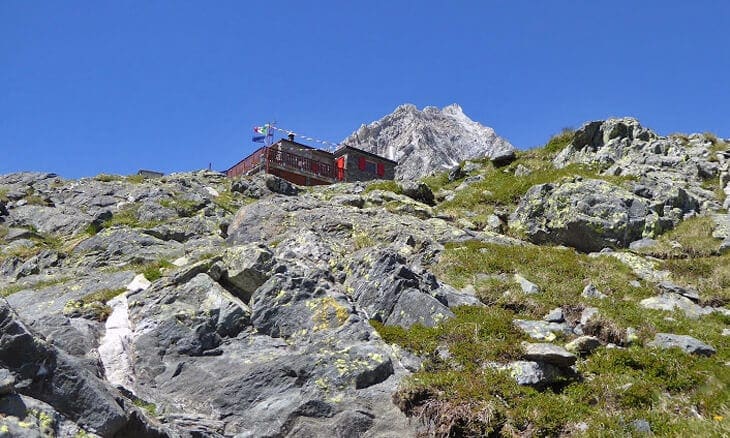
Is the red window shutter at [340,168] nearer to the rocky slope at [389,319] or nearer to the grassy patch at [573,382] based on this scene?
the rocky slope at [389,319]

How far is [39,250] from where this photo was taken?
22781 mm

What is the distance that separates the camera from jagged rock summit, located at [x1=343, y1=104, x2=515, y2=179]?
487 feet

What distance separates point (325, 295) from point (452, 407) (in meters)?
5.16

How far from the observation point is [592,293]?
15461 mm

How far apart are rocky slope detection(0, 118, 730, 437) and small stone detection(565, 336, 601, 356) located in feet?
0.14

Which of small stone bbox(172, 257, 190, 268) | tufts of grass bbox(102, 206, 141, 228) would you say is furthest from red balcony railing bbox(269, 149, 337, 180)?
small stone bbox(172, 257, 190, 268)

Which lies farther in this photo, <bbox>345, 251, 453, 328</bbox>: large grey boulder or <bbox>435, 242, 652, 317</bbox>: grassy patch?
<bbox>435, 242, 652, 317</bbox>: grassy patch

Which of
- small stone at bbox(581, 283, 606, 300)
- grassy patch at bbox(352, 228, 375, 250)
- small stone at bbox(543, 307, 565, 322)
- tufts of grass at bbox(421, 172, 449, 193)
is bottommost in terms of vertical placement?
small stone at bbox(543, 307, 565, 322)

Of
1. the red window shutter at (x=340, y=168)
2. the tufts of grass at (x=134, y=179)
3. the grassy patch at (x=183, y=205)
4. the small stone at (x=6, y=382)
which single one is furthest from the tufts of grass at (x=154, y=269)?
the red window shutter at (x=340, y=168)

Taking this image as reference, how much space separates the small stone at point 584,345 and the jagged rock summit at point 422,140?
12356 cm

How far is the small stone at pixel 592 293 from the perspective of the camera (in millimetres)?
15312

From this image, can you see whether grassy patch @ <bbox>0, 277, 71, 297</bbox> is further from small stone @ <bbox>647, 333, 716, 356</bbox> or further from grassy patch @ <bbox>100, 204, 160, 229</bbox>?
small stone @ <bbox>647, 333, 716, 356</bbox>

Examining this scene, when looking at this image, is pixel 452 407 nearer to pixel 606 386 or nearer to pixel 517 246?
pixel 606 386

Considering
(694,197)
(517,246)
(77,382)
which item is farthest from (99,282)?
(694,197)
